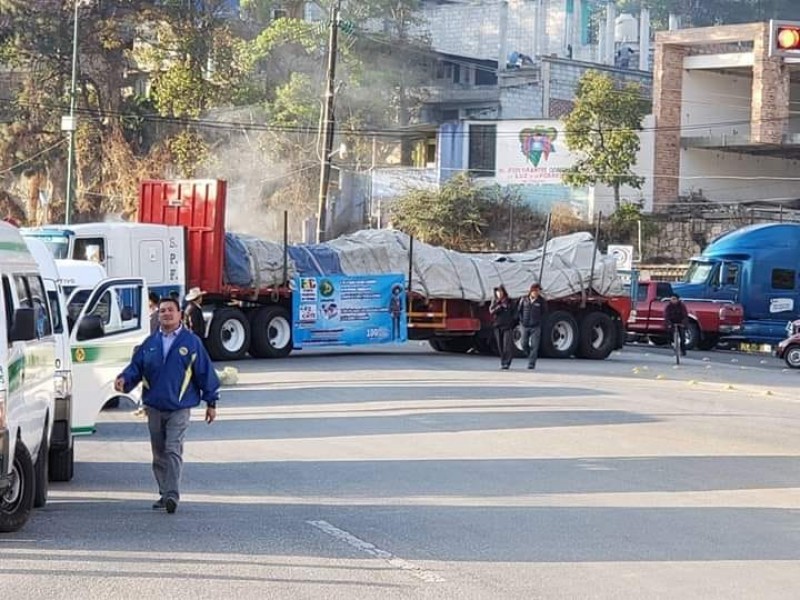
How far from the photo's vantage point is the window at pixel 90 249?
2780 cm

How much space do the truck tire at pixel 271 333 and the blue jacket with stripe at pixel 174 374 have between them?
19.6 metres

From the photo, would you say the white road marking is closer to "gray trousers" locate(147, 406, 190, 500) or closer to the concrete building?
"gray trousers" locate(147, 406, 190, 500)

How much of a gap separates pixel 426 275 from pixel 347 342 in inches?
95.9

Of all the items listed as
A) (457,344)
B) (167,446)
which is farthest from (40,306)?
(457,344)

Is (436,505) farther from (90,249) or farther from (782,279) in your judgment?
(782,279)

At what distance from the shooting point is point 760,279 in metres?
43.2

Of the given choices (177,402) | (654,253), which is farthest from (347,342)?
(654,253)

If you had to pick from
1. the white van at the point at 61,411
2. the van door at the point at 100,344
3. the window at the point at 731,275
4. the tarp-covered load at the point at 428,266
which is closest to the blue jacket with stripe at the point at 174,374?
the white van at the point at 61,411

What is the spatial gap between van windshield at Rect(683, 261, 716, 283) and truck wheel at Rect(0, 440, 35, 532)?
35.5m

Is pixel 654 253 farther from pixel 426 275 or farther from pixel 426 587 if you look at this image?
pixel 426 587

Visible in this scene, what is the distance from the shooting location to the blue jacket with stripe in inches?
437

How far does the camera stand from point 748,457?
51.5ft

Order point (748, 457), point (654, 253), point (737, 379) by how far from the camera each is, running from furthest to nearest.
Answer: point (654, 253)
point (737, 379)
point (748, 457)

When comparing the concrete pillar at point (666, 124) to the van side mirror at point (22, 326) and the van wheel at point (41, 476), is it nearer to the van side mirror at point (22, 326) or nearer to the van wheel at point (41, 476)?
the van wheel at point (41, 476)
